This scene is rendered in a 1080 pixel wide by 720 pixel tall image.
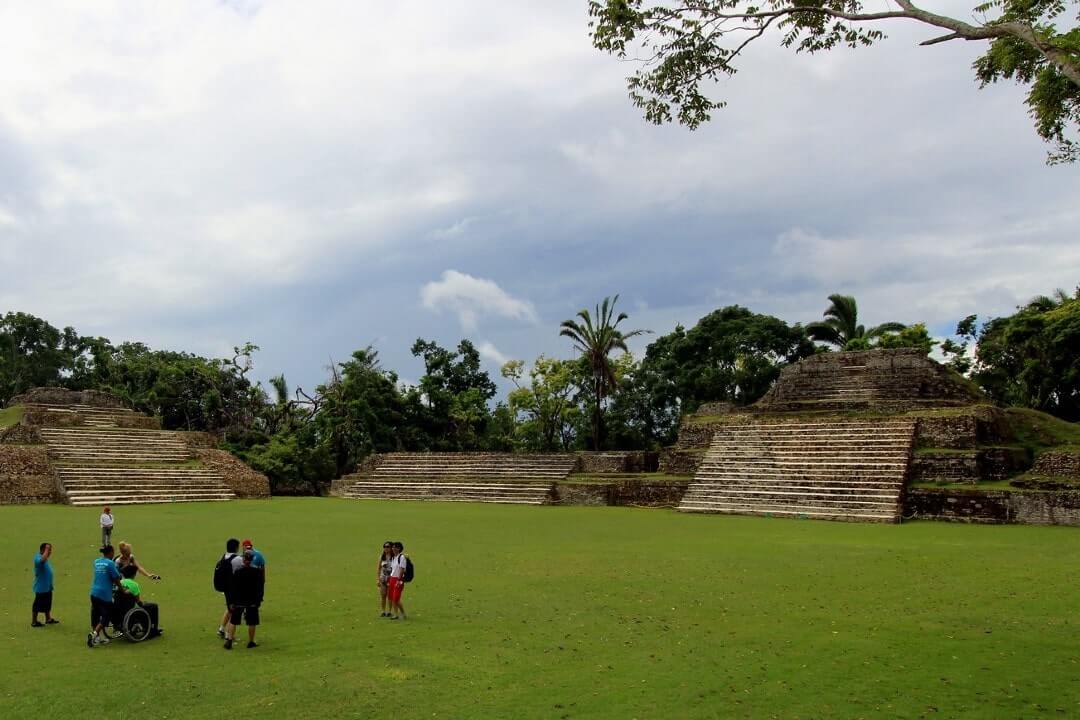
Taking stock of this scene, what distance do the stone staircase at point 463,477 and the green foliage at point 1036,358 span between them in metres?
15.8

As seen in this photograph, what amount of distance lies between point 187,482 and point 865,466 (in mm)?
20400

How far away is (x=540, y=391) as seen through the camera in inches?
1547

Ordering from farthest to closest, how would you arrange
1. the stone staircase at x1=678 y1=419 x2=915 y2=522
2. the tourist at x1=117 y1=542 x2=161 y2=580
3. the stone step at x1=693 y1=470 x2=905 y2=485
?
the stone step at x1=693 y1=470 x2=905 y2=485, the stone staircase at x1=678 y1=419 x2=915 y2=522, the tourist at x1=117 y1=542 x2=161 y2=580

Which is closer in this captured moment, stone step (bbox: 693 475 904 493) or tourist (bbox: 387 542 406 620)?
tourist (bbox: 387 542 406 620)

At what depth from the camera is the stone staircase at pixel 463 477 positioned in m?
25.6

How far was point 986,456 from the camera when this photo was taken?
18203mm

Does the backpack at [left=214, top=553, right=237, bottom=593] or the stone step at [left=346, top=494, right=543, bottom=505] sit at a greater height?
the backpack at [left=214, top=553, right=237, bottom=593]

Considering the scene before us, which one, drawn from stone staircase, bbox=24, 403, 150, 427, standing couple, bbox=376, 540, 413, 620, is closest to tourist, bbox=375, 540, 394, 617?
standing couple, bbox=376, 540, 413, 620

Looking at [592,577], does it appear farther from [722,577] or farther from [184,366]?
[184,366]

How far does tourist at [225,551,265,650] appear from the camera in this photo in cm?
648

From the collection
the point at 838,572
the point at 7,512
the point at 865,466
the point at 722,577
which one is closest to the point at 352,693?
the point at 722,577

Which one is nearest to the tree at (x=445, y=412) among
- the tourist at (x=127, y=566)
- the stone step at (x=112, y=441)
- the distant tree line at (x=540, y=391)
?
the distant tree line at (x=540, y=391)

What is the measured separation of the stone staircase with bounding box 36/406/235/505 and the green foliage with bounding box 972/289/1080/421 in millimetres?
26261

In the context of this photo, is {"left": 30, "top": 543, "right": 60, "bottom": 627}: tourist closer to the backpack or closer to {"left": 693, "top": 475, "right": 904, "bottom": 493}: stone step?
the backpack
